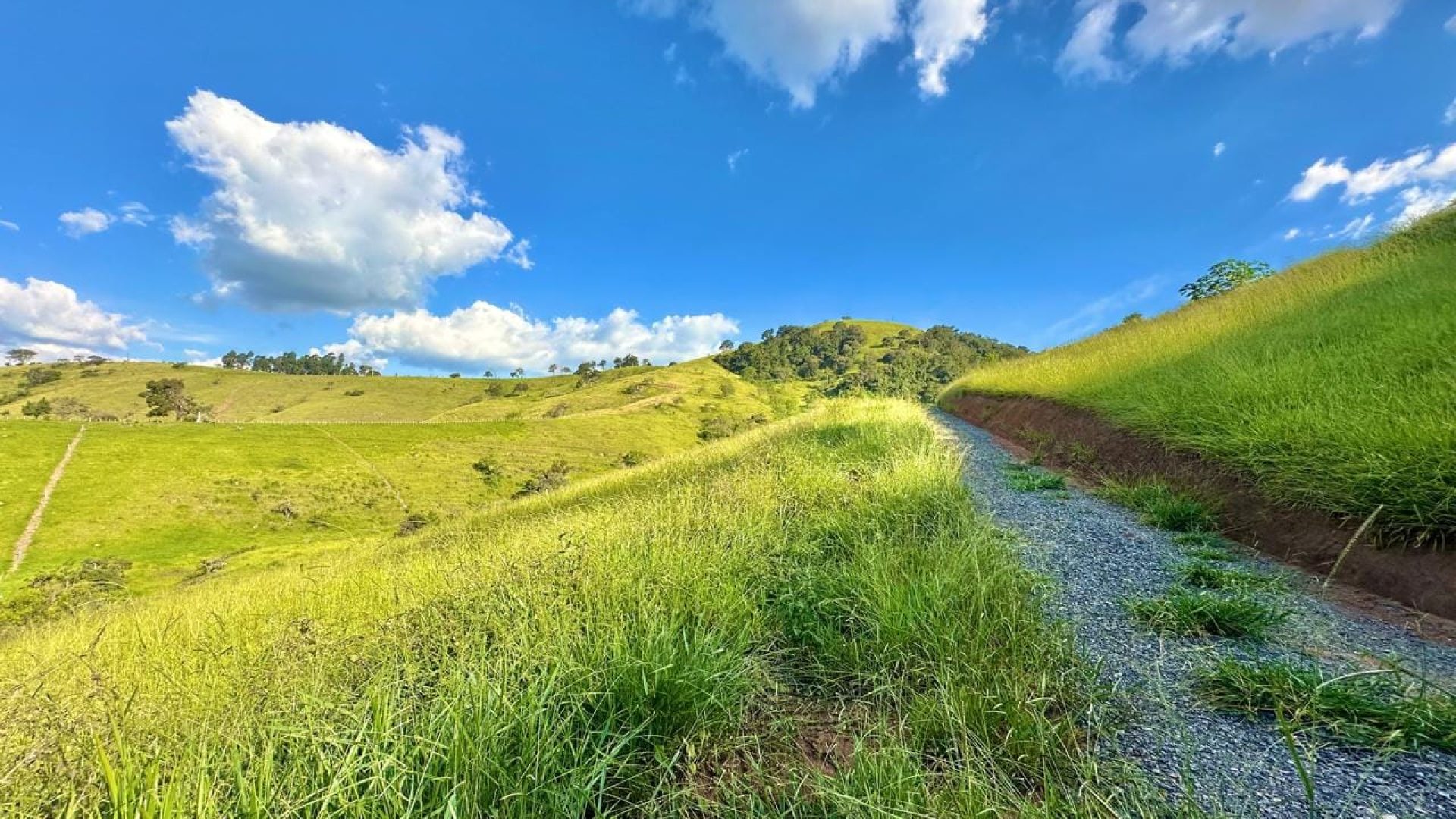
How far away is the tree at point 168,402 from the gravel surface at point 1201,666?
137 metres

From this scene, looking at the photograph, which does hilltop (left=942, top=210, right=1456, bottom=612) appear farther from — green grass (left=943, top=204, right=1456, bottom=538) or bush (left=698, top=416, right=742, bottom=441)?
bush (left=698, top=416, right=742, bottom=441)

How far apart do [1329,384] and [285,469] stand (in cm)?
8972

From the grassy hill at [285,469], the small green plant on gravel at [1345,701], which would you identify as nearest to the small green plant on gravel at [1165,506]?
the small green plant on gravel at [1345,701]

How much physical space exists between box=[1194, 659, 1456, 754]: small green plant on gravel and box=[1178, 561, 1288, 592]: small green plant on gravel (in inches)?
49.9

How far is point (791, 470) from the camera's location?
25.9 feet

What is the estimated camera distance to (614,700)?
2717 millimetres

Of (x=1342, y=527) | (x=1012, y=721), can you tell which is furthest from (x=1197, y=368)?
(x=1012, y=721)

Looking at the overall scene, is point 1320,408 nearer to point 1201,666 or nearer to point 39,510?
point 1201,666

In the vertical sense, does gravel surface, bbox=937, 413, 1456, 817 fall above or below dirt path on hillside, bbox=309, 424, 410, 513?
Result: above

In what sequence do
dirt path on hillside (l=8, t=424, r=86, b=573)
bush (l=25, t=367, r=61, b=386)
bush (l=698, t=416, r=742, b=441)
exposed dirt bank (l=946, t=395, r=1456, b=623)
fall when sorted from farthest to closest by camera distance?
bush (l=25, t=367, r=61, b=386) < bush (l=698, t=416, r=742, b=441) < dirt path on hillside (l=8, t=424, r=86, b=573) < exposed dirt bank (l=946, t=395, r=1456, b=623)

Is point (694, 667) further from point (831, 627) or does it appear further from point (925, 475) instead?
point (925, 475)

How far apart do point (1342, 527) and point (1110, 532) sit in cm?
159

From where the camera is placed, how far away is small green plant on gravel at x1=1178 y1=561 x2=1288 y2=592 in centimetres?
384

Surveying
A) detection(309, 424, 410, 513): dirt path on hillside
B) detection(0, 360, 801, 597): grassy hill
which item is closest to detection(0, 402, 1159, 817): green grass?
detection(0, 360, 801, 597): grassy hill
